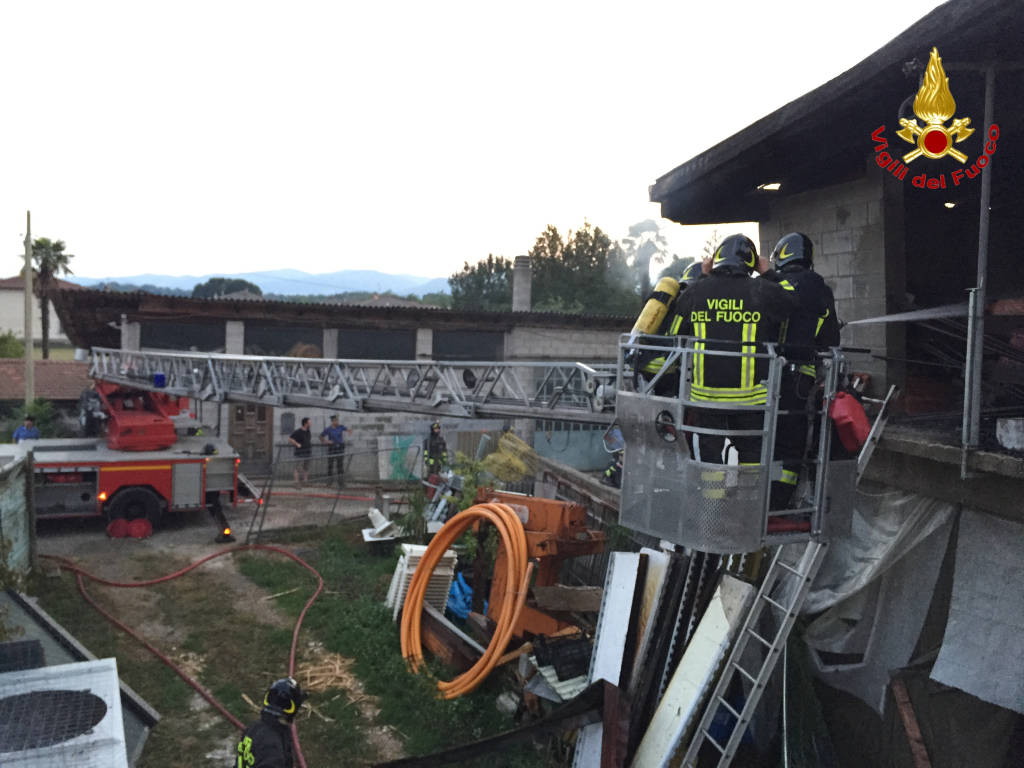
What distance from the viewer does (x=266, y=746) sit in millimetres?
3986

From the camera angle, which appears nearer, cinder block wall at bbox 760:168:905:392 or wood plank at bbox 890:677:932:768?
wood plank at bbox 890:677:932:768

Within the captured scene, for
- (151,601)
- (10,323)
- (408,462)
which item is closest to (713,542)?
(151,601)

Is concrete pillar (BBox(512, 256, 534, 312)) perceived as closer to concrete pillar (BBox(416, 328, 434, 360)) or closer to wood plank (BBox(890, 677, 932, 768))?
concrete pillar (BBox(416, 328, 434, 360))

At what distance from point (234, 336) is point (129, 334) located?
7.21ft

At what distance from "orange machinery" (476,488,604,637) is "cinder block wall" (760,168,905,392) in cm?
269

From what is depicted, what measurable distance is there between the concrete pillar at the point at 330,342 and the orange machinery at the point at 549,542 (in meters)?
12.8

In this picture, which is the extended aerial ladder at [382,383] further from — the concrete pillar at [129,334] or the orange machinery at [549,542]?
the concrete pillar at [129,334]

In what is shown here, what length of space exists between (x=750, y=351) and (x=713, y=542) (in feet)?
3.42

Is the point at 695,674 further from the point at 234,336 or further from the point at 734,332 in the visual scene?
the point at 234,336

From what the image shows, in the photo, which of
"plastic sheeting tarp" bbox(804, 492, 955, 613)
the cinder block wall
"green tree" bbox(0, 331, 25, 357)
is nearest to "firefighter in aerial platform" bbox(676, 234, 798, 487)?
"plastic sheeting tarp" bbox(804, 492, 955, 613)

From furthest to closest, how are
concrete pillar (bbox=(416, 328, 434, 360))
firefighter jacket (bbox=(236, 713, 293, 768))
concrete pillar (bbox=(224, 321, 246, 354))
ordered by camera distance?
concrete pillar (bbox=(416, 328, 434, 360)) < concrete pillar (bbox=(224, 321, 246, 354)) < firefighter jacket (bbox=(236, 713, 293, 768))

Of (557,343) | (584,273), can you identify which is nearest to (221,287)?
(584,273)

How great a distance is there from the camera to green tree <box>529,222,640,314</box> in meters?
37.4

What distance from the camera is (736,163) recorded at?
682cm
